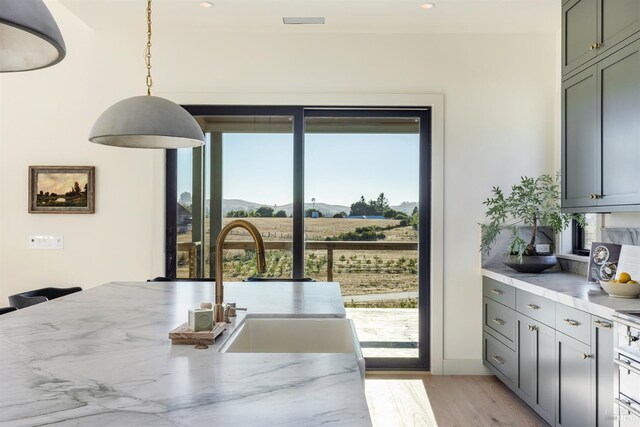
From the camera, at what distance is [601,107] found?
282 centimetres

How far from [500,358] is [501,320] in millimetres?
285

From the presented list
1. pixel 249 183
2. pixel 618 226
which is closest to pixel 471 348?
pixel 618 226

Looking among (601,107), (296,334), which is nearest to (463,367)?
(601,107)

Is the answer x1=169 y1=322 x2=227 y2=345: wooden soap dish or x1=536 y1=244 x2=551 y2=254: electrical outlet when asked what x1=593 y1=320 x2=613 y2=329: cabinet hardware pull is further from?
x1=169 y1=322 x2=227 y2=345: wooden soap dish

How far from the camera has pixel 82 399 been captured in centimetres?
102

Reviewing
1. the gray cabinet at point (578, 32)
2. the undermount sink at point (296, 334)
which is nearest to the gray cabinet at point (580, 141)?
the gray cabinet at point (578, 32)

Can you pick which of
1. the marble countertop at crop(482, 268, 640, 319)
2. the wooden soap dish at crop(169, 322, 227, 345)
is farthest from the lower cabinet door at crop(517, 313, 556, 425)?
the wooden soap dish at crop(169, 322, 227, 345)

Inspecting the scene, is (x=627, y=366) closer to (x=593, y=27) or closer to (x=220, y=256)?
(x=220, y=256)

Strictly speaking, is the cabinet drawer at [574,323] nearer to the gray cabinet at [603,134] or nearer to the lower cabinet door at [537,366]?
the lower cabinet door at [537,366]

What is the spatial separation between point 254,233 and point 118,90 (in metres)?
3.04

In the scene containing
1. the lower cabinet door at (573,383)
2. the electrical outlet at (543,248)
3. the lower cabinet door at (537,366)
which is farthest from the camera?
the electrical outlet at (543,248)

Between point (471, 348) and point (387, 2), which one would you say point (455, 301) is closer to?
point (471, 348)

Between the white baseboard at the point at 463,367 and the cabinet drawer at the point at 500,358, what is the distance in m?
0.11

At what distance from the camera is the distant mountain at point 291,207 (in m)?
4.27
